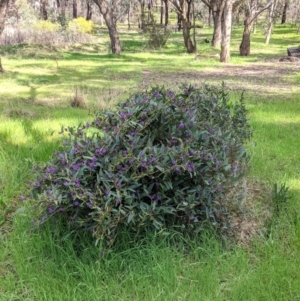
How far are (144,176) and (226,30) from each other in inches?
506

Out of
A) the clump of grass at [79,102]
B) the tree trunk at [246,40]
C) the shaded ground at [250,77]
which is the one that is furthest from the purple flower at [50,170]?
the tree trunk at [246,40]

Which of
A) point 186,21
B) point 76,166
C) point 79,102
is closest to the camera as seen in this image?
point 76,166

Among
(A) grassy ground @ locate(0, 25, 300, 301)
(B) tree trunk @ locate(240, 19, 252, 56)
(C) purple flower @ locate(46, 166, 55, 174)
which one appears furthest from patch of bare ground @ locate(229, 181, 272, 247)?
(B) tree trunk @ locate(240, 19, 252, 56)

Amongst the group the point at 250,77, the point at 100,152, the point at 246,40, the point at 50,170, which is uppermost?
the point at 100,152

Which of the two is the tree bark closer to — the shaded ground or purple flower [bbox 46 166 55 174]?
the shaded ground

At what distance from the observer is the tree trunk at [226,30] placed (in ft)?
44.5

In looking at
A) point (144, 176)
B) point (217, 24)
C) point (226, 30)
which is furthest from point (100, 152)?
point (217, 24)

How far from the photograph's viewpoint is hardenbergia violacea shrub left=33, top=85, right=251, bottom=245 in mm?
2219

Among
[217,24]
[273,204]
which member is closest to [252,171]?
[273,204]

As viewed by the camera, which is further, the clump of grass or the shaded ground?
the shaded ground

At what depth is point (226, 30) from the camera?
13984mm

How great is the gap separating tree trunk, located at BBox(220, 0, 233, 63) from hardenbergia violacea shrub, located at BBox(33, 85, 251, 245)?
12.0 m

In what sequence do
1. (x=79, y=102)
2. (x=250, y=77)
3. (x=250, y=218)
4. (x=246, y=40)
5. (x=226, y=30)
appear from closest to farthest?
(x=250, y=218), (x=79, y=102), (x=250, y=77), (x=226, y=30), (x=246, y=40)

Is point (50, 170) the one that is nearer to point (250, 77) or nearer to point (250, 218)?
point (250, 218)
